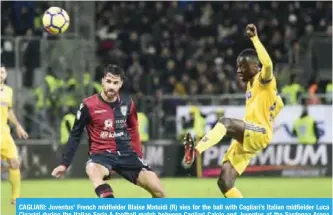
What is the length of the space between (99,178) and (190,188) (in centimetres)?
757

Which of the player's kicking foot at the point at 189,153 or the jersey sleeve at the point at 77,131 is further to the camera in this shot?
the jersey sleeve at the point at 77,131

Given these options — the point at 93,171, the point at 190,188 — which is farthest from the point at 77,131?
the point at 190,188

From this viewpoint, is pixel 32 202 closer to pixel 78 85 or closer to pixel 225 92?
pixel 78 85

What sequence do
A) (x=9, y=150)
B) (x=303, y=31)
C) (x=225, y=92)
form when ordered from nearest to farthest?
(x=9, y=150)
(x=225, y=92)
(x=303, y=31)

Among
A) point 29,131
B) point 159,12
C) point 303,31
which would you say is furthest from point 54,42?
point 303,31

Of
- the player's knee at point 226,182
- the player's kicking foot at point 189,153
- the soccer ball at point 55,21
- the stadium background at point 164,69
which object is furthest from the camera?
the stadium background at point 164,69

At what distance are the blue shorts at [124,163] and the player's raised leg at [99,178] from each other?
0.11 meters

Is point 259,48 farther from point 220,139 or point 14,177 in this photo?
point 14,177

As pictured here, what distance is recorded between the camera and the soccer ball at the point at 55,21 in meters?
13.1

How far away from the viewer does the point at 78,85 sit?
20875 mm

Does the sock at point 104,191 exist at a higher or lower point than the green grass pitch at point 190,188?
higher

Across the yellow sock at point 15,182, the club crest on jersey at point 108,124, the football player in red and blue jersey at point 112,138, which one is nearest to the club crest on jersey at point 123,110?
the football player in red and blue jersey at point 112,138

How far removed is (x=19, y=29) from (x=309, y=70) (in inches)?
299

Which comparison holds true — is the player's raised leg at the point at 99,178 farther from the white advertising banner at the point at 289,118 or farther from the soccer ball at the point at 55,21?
the white advertising banner at the point at 289,118
